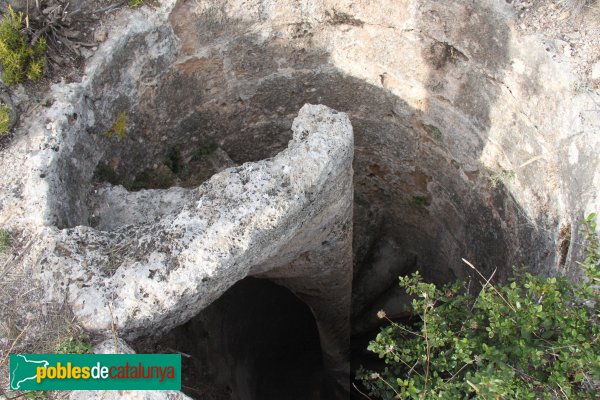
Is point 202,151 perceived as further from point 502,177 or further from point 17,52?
point 502,177

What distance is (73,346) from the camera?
3.12m

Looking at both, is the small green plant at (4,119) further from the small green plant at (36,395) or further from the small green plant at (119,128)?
the small green plant at (36,395)

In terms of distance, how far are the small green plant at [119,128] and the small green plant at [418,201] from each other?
2967 mm

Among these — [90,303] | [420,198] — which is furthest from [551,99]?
[90,303]

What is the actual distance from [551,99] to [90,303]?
127 inches

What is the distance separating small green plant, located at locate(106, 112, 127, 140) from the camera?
4.36 metres

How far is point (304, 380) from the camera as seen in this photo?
7180 millimetres

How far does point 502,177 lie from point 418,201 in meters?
1.37

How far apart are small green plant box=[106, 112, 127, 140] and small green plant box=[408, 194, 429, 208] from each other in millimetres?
2967

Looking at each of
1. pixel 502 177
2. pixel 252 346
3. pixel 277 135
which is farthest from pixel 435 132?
pixel 252 346

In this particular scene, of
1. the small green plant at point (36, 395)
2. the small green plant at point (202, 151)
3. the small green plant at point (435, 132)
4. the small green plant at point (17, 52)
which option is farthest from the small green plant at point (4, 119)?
the small green plant at point (435, 132)

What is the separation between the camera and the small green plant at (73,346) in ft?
10.2

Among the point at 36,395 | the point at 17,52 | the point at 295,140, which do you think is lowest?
the point at 36,395

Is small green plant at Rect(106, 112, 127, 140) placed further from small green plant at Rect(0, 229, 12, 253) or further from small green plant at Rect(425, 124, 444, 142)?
small green plant at Rect(425, 124, 444, 142)
